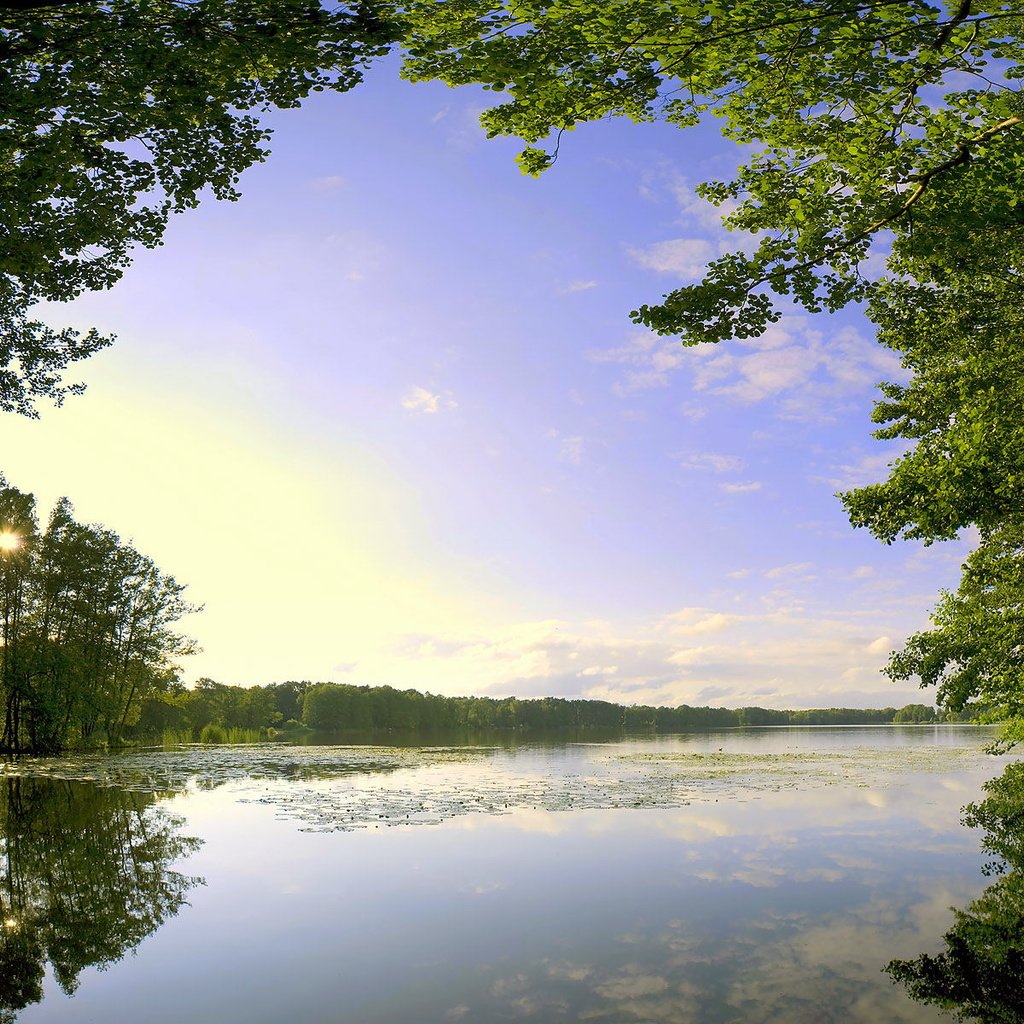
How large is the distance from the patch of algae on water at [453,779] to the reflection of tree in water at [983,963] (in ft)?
40.7

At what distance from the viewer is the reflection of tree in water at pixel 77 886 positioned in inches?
354

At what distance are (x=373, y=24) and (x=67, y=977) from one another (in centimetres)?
1248

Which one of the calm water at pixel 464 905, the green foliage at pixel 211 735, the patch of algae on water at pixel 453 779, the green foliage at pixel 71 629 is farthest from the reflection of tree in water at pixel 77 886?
the green foliage at pixel 211 735

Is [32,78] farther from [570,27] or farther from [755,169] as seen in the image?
[755,169]

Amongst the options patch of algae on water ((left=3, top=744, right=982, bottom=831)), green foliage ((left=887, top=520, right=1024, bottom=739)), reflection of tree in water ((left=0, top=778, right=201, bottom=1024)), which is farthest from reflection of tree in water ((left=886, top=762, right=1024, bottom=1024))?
patch of algae on water ((left=3, top=744, right=982, bottom=831))

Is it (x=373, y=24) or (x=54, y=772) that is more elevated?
(x=373, y=24)

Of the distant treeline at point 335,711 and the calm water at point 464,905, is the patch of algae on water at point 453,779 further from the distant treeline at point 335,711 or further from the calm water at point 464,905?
the distant treeline at point 335,711

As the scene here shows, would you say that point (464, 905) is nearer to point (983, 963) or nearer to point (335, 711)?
point (983, 963)

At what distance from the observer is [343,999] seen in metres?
8.20

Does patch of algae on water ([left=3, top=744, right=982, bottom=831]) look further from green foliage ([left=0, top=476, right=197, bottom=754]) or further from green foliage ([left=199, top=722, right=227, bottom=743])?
green foliage ([left=199, top=722, right=227, bottom=743])

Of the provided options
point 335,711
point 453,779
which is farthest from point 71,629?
point 335,711

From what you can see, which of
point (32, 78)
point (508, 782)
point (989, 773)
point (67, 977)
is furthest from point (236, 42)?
point (989, 773)

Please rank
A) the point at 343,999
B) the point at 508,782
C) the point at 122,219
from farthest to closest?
1. the point at 508,782
2. the point at 122,219
3. the point at 343,999

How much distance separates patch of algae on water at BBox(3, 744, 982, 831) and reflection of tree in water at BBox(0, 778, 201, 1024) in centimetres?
446
